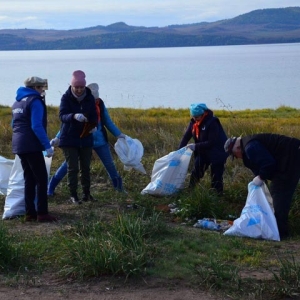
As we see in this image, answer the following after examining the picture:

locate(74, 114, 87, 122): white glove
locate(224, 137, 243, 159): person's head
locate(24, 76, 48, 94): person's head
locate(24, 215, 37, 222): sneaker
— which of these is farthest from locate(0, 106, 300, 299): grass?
locate(24, 76, 48, 94): person's head

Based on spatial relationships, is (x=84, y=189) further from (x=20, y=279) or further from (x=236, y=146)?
(x=20, y=279)

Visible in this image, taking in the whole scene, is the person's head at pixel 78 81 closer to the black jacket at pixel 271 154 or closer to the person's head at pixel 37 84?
the person's head at pixel 37 84

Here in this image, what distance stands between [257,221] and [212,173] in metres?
1.73

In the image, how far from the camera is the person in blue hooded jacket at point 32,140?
6.95 m

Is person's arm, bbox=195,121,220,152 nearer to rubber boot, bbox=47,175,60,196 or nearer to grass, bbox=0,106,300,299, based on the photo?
grass, bbox=0,106,300,299

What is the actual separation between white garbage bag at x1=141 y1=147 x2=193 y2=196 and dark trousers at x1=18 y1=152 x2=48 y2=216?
5.59ft

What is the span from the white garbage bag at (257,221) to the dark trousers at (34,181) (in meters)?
2.01

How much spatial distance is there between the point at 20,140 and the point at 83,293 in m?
2.53

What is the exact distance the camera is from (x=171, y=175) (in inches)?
337

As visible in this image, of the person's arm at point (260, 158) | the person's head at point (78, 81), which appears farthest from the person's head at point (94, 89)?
the person's arm at point (260, 158)

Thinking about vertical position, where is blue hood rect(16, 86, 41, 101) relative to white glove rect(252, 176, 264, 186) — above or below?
above

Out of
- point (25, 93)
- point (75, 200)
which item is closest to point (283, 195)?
point (75, 200)

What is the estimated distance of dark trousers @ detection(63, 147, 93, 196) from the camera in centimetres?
789

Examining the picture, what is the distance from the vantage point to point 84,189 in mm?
8172
